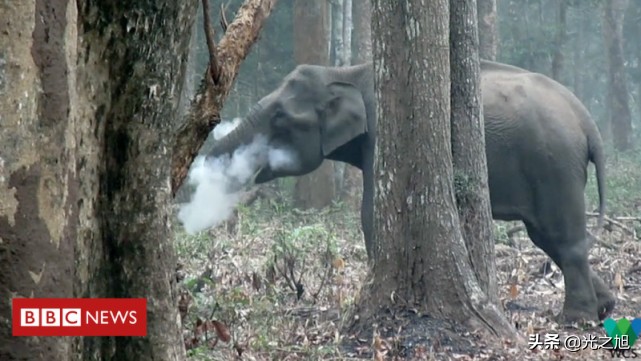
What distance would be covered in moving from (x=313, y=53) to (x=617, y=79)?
18429 mm

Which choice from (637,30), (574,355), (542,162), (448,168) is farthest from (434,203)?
(637,30)

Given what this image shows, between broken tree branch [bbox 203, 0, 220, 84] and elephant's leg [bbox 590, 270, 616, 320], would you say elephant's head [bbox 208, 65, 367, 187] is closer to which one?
elephant's leg [bbox 590, 270, 616, 320]

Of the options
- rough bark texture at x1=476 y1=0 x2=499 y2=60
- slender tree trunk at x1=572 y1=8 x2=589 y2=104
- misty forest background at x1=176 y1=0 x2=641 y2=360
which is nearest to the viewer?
misty forest background at x1=176 y1=0 x2=641 y2=360

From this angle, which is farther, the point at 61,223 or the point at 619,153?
the point at 619,153

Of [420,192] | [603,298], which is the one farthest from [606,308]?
[420,192]

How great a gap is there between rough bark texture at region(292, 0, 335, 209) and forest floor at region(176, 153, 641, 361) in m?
1.91

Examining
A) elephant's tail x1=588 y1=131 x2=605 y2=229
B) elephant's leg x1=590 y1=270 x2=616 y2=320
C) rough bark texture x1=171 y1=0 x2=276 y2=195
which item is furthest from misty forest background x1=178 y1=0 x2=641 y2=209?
rough bark texture x1=171 y1=0 x2=276 y2=195

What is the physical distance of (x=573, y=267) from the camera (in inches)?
389

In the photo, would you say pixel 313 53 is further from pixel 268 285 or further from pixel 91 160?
pixel 91 160

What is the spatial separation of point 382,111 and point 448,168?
570 millimetres

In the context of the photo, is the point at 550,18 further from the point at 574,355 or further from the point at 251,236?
the point at 574,355

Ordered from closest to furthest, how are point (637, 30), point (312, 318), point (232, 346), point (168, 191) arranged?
point (168, 191) < point (232, 346) < point (312, 318) < point (637, 30)

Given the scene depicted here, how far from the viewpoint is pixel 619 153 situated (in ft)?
102

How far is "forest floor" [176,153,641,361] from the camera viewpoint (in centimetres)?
662
